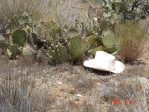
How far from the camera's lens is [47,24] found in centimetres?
657

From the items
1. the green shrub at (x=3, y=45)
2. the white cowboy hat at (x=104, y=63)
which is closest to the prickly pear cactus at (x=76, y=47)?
the white cowboy hat at (x=104, y=63)

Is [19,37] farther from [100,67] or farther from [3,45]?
[100,67]

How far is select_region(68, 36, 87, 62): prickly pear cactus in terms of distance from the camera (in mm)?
6176

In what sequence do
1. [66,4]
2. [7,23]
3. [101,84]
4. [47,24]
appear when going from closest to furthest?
1. [101,84]
2. [47,24]
3. [7,23]
4. [66,4]

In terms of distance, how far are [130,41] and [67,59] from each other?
3.18 feet

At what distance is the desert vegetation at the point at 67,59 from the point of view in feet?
15.1

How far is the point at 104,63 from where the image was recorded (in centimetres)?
604

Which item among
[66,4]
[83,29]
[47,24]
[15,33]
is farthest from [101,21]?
[66,4]

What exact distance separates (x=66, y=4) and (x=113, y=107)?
4.55 metres

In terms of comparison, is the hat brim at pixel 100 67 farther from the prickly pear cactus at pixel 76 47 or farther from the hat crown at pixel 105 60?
the prickly pear cactus at pixel 76 47

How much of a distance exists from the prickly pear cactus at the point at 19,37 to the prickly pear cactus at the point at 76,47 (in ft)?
2.58

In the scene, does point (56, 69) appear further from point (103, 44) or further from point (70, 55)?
point (103, 44)

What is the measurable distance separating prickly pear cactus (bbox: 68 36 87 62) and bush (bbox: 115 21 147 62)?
25.9 inches

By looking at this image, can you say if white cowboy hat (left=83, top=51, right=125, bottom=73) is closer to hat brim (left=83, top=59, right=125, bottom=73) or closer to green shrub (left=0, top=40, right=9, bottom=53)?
hat brim (left=83, top=59, right=125, bottom=73)
